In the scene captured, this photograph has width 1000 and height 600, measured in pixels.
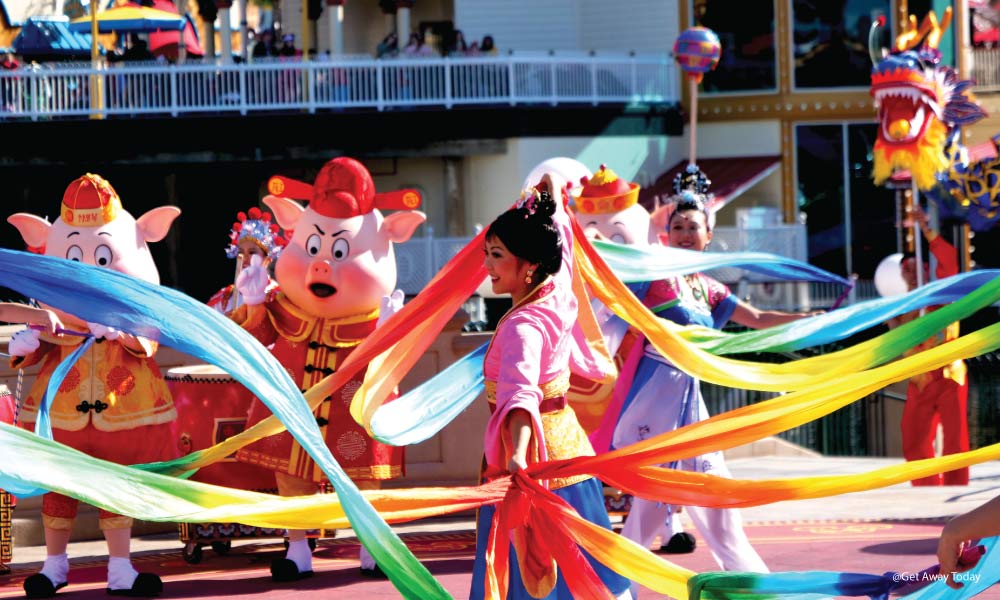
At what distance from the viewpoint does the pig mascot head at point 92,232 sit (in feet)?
25.8

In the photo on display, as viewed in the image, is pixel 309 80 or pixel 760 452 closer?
pixel 760 452

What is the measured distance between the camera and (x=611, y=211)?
8852 mm

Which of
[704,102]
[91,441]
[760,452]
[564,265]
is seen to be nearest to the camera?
[564,265]

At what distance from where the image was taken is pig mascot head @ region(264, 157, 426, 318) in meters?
8.25

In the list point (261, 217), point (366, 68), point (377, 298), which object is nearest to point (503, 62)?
point (366, 68)

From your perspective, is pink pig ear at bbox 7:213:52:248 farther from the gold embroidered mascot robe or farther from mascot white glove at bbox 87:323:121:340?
the gold embroidered mascot robe

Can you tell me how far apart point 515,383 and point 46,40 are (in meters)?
19.3

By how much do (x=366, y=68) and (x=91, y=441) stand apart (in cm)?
1514

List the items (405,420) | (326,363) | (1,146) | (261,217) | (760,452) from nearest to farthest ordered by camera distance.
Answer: (405,420) < (326,363) < (261,217) < (760,452) < (1,146)

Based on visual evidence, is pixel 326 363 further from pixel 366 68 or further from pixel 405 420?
pixel 366 68

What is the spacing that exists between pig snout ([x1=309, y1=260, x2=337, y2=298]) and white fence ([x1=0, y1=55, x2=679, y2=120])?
547 inches

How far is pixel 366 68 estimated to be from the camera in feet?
73.4

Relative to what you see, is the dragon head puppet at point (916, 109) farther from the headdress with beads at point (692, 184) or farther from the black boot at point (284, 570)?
the black boot at point (284, 570)

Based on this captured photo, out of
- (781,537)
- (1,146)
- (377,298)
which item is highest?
(1,146)
